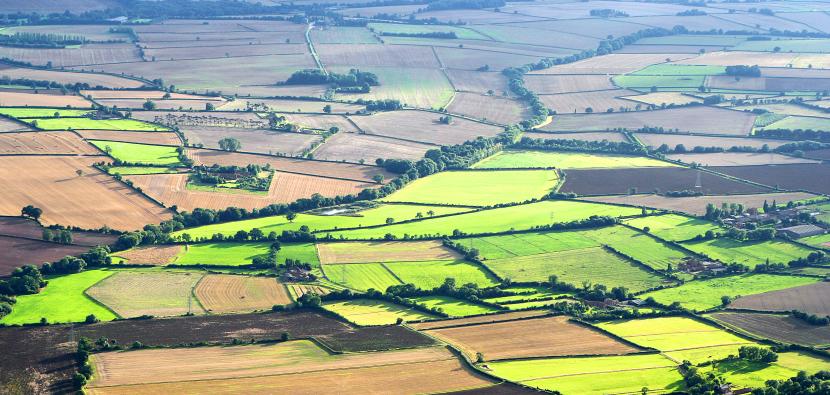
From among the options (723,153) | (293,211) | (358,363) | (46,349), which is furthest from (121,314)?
(723,153)

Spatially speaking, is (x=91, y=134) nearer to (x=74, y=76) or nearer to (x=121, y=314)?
(x=74, y=76)

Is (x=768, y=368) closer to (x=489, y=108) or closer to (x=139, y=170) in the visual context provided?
(x=139, y=170)

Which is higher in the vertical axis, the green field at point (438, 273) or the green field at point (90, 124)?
the green field at point (90, 124)

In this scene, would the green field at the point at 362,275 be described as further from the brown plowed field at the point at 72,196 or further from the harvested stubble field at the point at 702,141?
the harvested stubble field at the point at 702,141

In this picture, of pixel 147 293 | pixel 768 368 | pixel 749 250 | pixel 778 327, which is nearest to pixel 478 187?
pixel 749 250

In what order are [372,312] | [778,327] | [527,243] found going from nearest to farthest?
[778,327] < [372,312] < [527,243]

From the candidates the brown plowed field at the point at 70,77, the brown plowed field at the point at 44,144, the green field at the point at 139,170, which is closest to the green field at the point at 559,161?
the green field at the point at 139,170
